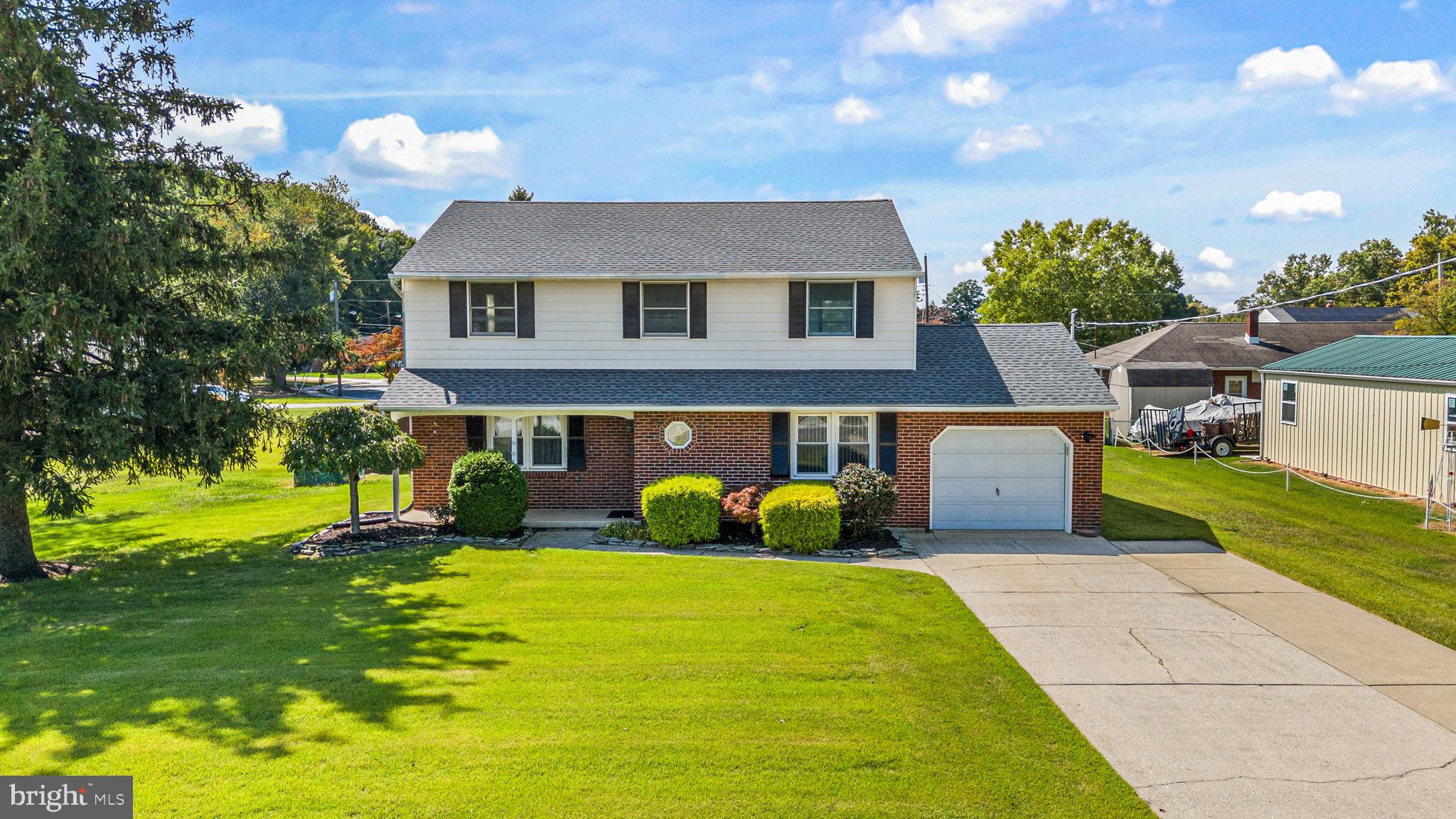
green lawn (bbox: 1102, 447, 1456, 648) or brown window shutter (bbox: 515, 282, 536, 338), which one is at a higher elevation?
brown window shutter (bbox: 515, 282, 536, 338)

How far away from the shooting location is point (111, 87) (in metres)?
12.5

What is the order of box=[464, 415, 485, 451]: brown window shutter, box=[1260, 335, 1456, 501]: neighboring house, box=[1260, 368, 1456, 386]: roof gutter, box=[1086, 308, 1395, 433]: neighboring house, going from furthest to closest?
box=[1086, 308, 1395, 433]: neighboring house → box=[1260, 335, 1456, 501]: neighboring house → box=[1260, 368, 1456, 386]: roof gutter → box=[464, 415, 485, 451]: brown window shutter

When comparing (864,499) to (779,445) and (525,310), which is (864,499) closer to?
(779,445)

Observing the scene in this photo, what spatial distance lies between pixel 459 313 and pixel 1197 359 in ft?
94.7

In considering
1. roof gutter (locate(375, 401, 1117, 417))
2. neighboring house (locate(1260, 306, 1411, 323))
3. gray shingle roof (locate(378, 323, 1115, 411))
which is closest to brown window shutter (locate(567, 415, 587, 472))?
gray shingle roof (locate(378, 323, 1115, 411))

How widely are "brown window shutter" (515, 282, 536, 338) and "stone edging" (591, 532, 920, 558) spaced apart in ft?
16.3

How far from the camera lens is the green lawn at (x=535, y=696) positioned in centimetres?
607

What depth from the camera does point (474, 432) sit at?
16953mm

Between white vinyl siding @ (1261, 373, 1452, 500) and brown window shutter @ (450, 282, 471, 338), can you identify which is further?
white vinyl siding @ (1261, 373, 1452, 500)

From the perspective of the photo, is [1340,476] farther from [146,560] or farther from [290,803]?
[146,560]

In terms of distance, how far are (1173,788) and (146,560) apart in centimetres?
1493

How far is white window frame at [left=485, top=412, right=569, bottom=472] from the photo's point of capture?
17.1 m

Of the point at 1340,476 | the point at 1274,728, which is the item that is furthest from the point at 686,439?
the point at 1340,476

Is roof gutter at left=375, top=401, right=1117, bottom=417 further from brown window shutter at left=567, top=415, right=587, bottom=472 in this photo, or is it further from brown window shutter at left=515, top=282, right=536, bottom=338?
brown window shutter at left=515, top=282, right=536, bottom=338
